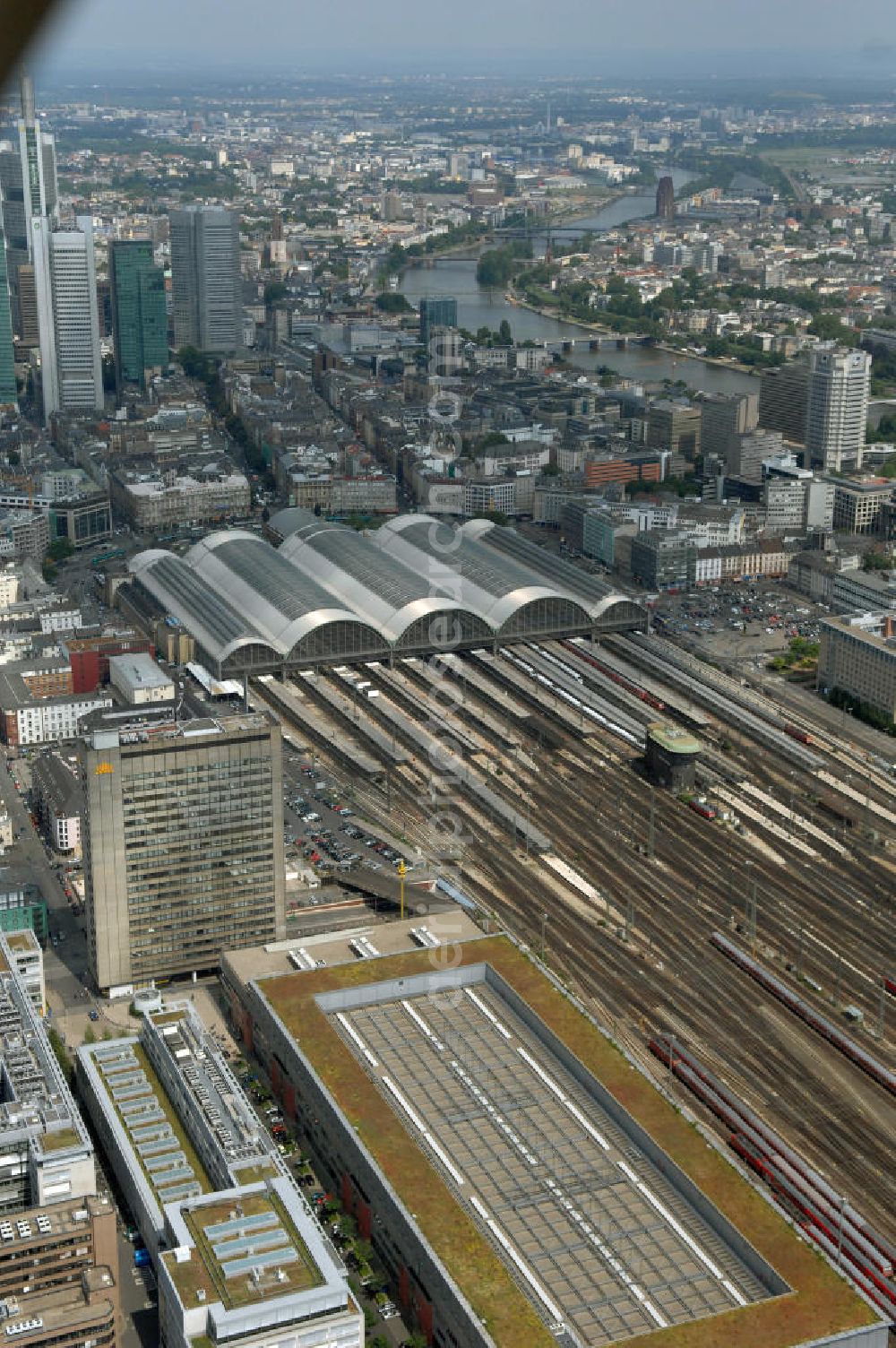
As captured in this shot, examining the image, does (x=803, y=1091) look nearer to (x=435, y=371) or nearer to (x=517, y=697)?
(x=517, y=697)

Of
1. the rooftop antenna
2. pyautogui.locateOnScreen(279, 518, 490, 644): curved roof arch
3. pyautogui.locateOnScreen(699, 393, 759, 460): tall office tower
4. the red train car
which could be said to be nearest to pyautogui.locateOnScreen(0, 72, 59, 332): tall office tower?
pyautogui.locateOnScreen(699, 393, 759, 460): tall office tower

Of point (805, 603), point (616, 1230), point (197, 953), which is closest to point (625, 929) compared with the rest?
point (197, 953)

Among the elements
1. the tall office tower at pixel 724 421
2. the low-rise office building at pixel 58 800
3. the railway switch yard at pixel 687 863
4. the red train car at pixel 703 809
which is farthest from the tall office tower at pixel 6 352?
the red train car at pixel 703 809

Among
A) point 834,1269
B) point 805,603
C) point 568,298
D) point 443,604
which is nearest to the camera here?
point 834,1269

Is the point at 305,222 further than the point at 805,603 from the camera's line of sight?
Yes

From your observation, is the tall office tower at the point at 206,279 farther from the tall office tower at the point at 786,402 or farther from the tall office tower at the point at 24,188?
the tall office tower at the point at 786,402

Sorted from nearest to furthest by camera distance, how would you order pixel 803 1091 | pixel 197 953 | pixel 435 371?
1. pixel 803 1091
2. pixel 197 953
3. pixel 435 371
